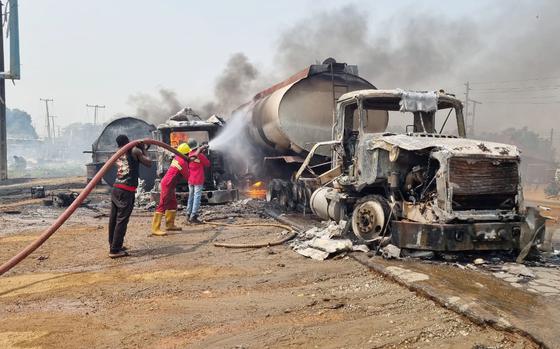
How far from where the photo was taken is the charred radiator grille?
17.2ft

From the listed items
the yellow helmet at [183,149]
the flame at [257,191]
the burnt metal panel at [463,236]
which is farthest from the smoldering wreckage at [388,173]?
the yellow helmet at [183,149]

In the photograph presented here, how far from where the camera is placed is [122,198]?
6066 mm

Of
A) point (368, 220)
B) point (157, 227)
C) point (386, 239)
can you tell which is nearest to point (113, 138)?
point (157, 227)

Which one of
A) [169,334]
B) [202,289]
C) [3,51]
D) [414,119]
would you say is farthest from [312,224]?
[3,51]

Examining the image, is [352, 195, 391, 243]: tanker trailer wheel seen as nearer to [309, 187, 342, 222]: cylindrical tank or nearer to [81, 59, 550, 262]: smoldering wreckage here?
[81, 59, 550, 262]: smoldering wreckage

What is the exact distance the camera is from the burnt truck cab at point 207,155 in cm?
1103

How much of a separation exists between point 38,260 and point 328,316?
429 cm

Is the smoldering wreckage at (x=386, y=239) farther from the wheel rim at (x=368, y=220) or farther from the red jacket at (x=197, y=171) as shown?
the red jacket at (x=197, y=171)

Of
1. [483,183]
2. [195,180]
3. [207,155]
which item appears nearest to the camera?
[483,183]

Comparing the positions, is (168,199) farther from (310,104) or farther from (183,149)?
(310,104)

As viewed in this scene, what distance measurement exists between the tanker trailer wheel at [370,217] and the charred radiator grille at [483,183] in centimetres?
96

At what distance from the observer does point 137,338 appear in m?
3.25

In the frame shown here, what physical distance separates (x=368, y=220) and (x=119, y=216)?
11.7 ft

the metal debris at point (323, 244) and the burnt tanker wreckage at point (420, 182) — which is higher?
the burnt tanker wreckage at point (420, 182)
